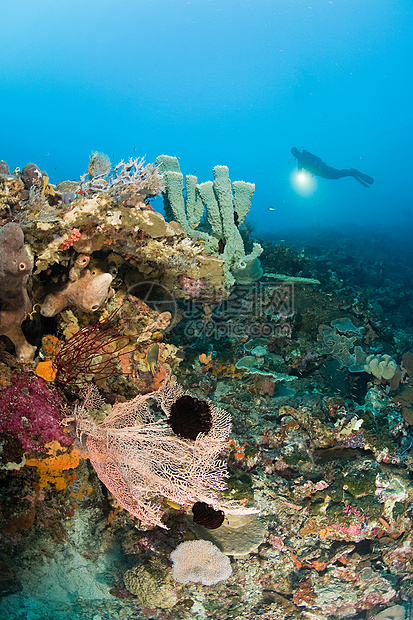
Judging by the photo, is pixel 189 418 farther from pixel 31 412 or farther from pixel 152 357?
pixel 31 412

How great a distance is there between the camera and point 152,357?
469cm

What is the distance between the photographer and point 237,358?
6.23 m

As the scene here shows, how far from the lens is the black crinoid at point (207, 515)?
147 inches

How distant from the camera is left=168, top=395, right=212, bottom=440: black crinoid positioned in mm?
3735

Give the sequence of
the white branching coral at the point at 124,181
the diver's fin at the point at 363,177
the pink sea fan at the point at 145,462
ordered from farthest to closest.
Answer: the diver's fin at the point at 363,177 < the white branching coral at the point at 124,181 < the pink sea fan at the point at 145,462

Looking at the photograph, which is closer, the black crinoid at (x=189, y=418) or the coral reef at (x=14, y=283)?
the coral reef at (x=14, y=283)

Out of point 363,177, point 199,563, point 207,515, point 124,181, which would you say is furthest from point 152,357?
point 363,177

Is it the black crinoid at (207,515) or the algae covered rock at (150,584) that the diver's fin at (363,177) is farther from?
the algae covered rock at (150,584)

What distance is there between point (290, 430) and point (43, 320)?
3.82m

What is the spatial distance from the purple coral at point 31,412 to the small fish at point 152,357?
139 centimetres

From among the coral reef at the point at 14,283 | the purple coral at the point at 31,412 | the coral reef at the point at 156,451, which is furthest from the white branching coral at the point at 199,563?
the coral reef at the point at 14,283

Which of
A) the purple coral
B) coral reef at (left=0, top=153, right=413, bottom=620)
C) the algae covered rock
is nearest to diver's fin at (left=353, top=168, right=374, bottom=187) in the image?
coral reef at (left=0, top=153, right=413, bottom=620)

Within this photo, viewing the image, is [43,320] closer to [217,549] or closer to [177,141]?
[217,549]

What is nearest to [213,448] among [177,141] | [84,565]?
[84,565]
